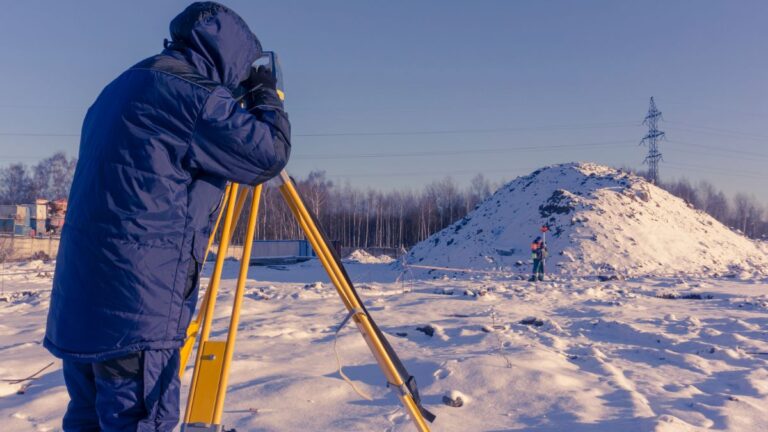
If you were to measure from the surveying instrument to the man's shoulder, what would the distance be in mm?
408

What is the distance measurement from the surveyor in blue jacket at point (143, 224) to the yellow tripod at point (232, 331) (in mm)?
137

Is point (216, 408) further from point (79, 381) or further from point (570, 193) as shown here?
point (570, 193)

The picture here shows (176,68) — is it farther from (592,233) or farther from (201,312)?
(592,233)

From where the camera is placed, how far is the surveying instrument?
2.01 meters

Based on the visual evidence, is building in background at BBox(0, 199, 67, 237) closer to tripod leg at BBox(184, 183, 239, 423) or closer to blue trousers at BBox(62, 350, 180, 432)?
tripod leg at BBox(184, 183, 239, 423)

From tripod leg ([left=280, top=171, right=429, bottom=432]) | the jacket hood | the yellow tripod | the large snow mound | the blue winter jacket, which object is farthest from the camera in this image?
the large snow mound

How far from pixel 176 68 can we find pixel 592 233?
24.3 metres

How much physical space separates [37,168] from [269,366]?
278 feet

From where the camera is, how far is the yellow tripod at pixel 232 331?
2004 mm

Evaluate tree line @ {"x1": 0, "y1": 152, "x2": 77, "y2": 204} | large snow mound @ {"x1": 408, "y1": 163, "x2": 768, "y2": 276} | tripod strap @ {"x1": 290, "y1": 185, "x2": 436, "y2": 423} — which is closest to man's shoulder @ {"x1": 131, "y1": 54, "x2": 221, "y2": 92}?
tripod strap @ {"x1": 290, "y1": 185, "x2": 436, "y2": 423}

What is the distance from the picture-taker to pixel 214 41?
1923 millimetres

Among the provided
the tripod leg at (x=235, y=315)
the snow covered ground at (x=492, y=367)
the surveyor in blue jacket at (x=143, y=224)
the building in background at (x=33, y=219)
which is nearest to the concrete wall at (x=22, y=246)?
the building in background at (x=33, y=219)

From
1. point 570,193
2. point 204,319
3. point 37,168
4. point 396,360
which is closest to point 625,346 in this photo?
point 396,360

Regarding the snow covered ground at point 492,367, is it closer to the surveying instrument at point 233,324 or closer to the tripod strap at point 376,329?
the tripod strap at point 376,329
